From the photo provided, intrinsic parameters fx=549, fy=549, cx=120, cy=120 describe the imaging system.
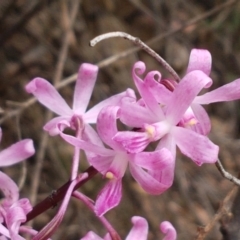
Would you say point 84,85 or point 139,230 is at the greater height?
point 84,85

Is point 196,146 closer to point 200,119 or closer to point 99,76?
point 200,119

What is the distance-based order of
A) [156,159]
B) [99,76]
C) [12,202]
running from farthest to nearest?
[99,76], [12,202], [156,159]

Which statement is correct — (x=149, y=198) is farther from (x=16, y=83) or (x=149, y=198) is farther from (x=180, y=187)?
(x=16, y=83)

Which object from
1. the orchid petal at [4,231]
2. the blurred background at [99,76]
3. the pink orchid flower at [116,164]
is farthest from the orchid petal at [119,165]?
the blurred background at [99,76]

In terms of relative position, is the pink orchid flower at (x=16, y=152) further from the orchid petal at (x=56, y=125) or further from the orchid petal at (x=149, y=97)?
the orchid petal at (x=149, y=97)

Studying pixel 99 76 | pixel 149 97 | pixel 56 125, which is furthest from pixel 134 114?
pixel 99 76

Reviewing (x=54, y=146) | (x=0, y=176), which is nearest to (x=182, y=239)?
(x=54, y=146)
